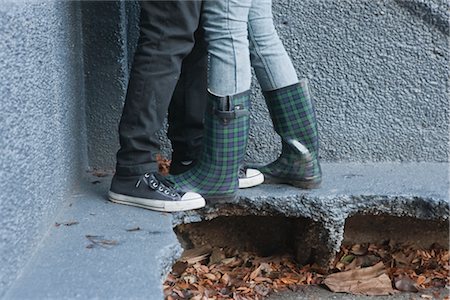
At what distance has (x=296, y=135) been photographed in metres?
2.53

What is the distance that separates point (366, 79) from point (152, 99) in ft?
3.78

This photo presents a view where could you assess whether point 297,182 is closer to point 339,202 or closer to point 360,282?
point 339,202

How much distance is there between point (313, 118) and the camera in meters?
2.51

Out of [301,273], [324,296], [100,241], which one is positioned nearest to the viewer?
[100,241]

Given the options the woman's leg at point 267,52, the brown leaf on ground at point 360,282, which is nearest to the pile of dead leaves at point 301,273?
the brown leaf on ground at point 360,282

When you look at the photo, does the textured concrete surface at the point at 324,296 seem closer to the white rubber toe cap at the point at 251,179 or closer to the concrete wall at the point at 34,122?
the white rubber toe cap at the point at 251,179

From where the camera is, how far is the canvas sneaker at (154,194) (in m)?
2.33

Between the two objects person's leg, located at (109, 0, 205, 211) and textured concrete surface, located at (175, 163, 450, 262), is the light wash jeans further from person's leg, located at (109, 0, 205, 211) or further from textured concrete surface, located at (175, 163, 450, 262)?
textured concrete surface, located at (175, 163, 450, 262)

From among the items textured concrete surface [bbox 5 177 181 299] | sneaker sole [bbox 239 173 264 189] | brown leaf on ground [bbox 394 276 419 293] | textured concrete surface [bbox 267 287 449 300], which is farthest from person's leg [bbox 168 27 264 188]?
brown leaf on ground [bbox 394 276 419 293]

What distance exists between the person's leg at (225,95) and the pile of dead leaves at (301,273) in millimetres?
482

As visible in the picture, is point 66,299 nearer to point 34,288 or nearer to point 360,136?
point 34,288

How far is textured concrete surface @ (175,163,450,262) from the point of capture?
2533 millimetres

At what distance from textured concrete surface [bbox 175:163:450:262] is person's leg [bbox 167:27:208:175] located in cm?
24

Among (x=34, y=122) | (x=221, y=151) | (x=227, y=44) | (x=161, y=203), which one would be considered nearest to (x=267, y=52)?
(x=227, y=44)
